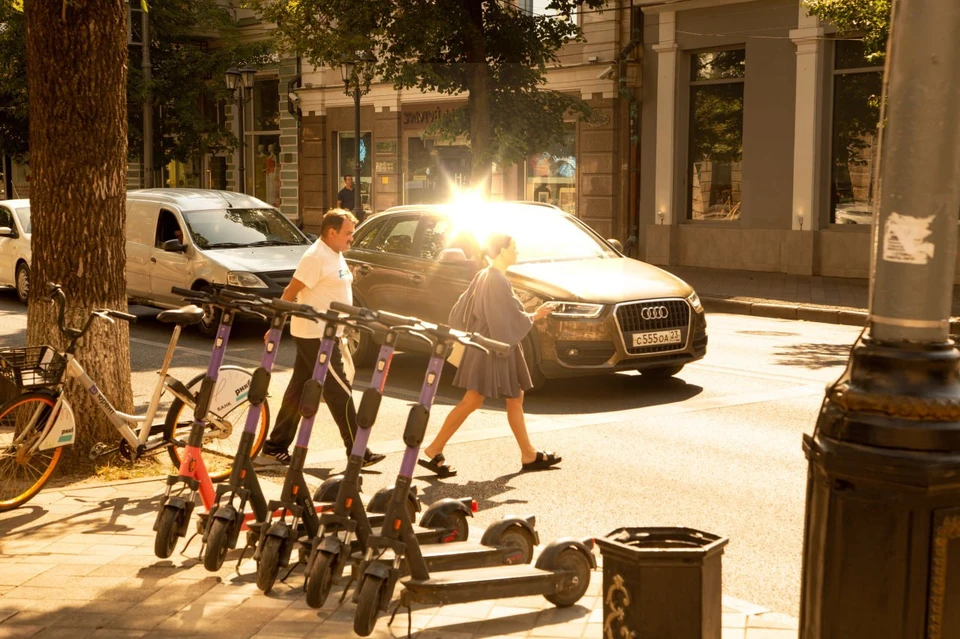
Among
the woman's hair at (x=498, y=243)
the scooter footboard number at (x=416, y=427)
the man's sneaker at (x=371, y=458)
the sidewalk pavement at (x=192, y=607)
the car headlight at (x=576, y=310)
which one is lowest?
the man's sneaker at (x=371, y=458)

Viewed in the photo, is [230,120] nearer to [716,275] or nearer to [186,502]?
[716,275]

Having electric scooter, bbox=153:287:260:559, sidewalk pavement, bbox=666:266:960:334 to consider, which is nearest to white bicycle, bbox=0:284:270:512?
electric scooter, bbox=153:287:260:559

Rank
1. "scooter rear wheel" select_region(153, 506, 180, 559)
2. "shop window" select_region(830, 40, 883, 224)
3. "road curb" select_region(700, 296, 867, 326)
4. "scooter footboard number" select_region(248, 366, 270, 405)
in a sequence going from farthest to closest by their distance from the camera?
"shop window" select_region(830, 40, 883, 224)
"road curb" select_region(700, 296, 867, 326)
"scooter rear wheel" select_region(153, 506, 180, 559)
"scooter footboard number" select_region(248, 366, 270, 405)

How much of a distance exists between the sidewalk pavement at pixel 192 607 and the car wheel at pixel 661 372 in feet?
20.1

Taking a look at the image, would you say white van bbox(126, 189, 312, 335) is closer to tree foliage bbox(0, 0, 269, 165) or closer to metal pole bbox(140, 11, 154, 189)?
metal pole bbox(140, 11, 154, 189)

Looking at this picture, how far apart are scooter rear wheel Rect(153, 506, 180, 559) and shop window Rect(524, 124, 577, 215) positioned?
23.0m

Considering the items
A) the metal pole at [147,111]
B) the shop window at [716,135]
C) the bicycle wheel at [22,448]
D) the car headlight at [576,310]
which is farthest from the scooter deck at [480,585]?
the metal pole at [147,111]

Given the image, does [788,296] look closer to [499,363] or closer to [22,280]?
[22,280]

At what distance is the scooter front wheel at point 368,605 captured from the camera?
4605 millimetres

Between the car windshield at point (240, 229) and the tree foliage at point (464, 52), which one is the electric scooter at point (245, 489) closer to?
the car windshield at point (240, 229)

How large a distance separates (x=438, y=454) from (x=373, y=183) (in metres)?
26.3

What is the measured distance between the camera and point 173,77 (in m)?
35.6

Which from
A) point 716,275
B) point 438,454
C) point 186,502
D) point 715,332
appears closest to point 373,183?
point 716,275

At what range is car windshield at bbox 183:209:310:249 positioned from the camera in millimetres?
16688
